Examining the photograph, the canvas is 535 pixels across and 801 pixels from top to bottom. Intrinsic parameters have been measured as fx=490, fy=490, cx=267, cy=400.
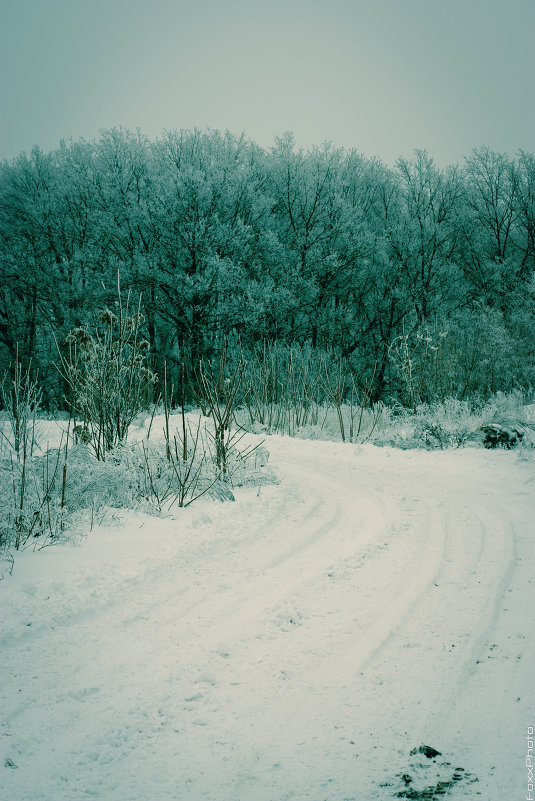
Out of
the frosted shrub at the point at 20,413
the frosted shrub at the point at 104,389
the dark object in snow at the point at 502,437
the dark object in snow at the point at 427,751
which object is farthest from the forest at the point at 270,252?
the dark object in snow at the point at 427,751

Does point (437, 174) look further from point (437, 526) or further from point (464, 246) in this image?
point (437, 526)

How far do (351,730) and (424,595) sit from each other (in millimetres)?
1393

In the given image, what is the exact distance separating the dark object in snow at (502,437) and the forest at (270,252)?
7137 millimetres

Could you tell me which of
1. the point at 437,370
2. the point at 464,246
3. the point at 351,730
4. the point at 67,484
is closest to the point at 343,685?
the point at 351,730

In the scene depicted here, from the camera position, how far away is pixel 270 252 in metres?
20.6

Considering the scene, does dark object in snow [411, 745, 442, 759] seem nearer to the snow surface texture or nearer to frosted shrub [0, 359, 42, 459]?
the snow surface texture

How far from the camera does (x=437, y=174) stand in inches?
954

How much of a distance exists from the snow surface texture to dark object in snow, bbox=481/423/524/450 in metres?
3.84

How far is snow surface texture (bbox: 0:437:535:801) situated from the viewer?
1826mm

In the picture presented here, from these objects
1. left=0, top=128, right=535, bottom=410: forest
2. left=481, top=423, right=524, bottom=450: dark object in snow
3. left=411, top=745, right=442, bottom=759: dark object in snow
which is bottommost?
left=411, top=745, right=442, bottom=759: dark object in snow

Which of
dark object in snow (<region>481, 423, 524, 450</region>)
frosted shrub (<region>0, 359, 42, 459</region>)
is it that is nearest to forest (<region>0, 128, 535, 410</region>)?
dark object in snow (<region>481, 423, 524, 450</region>)

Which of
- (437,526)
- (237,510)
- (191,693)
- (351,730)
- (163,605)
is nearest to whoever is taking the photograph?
(351,730)

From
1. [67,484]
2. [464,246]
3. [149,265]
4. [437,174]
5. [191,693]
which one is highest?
[437,174]

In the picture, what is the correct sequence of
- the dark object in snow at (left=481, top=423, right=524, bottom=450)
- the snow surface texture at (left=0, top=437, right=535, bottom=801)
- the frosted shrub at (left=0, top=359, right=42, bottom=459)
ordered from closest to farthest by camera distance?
the snow surface texture at (left=0, top=437, right=535, bottom=801) → the frosted shrub at (left=0, top=359, right=42, bottom=459) → the dark object in snow at (left=481, top=423, right=524, bottom=450)
